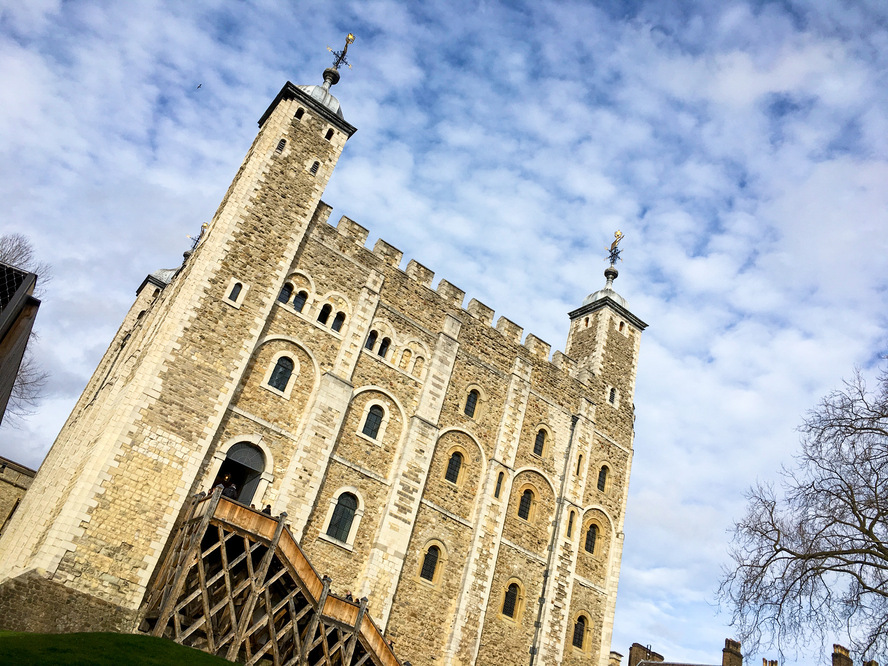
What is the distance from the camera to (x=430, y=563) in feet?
73.0

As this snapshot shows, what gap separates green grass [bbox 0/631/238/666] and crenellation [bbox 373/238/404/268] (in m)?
14.2

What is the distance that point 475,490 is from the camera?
2414 cm

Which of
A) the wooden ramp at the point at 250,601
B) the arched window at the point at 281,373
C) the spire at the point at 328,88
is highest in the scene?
the spire at the point at 328,88

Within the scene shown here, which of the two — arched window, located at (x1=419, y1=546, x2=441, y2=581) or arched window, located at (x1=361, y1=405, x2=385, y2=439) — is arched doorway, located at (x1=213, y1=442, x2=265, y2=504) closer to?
arched window, located at (x1=361, y1=405, x2=385, y2=439)

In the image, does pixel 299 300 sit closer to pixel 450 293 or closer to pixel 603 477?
pixel 450 293

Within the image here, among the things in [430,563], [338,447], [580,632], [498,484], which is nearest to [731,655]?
[580,632]

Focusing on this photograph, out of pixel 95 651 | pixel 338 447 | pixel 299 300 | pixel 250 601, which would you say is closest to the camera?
pixel 95 651

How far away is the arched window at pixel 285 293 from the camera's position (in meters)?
21.3

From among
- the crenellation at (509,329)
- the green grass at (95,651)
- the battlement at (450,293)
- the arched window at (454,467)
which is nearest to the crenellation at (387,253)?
the battlement at (450,293)

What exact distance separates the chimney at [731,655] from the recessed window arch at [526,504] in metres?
13.4

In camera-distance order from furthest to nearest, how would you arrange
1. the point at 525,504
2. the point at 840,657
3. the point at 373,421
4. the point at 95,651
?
the point at 840,657
the point at 525,504
the point at 373,421
the point at 95,651

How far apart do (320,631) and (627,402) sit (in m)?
18.6

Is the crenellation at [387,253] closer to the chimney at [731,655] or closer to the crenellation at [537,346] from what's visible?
the crenellation at [537,346]

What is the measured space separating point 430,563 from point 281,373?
26.2ft
